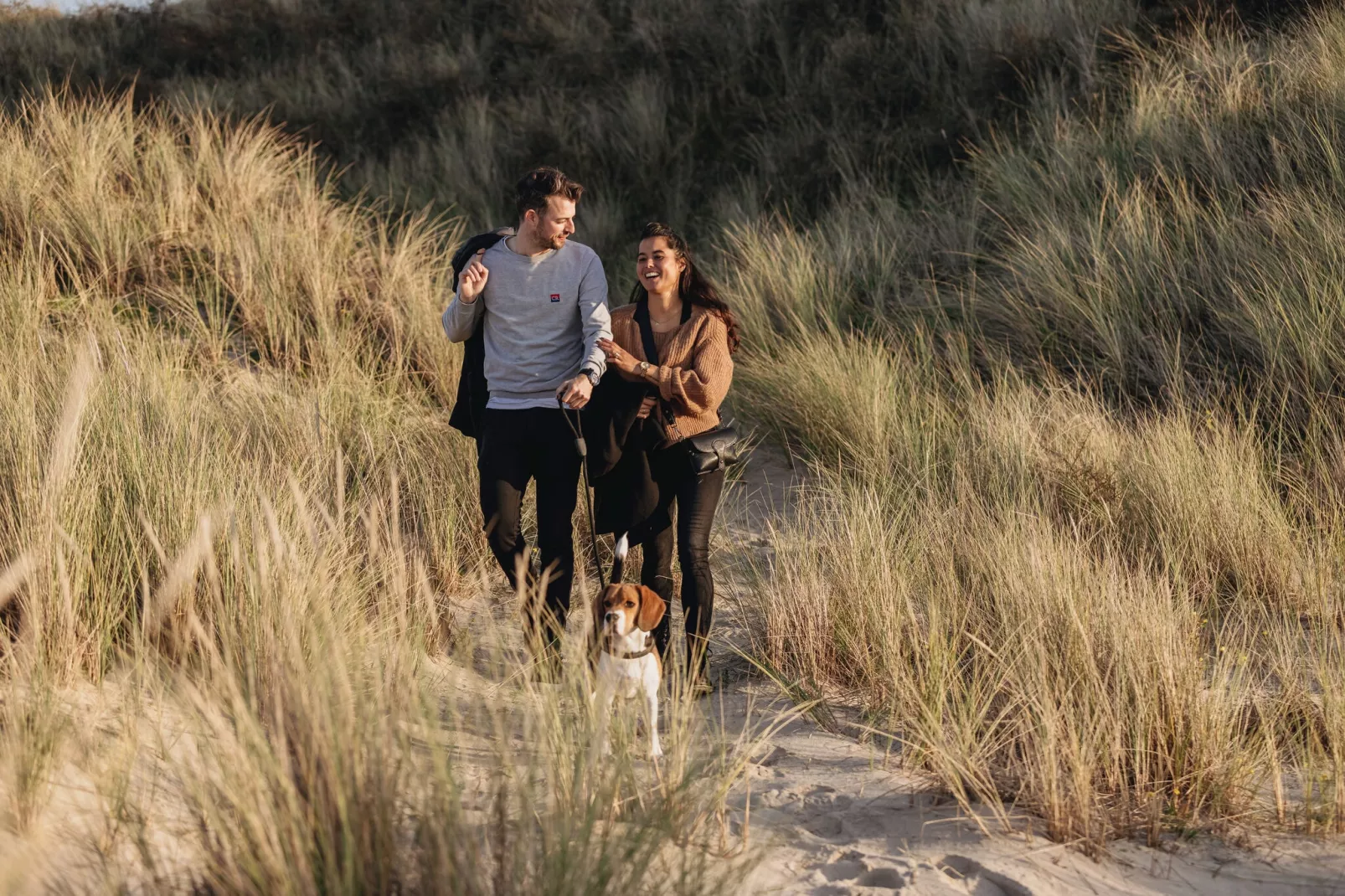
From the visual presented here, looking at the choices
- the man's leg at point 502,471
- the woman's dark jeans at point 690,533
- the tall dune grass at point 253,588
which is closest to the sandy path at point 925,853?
the tall dune grass at point 253,588

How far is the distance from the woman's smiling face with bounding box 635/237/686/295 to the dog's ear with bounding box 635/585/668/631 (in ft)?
3.91

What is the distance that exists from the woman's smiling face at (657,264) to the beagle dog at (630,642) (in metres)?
1.18

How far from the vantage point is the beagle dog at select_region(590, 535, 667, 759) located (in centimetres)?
343

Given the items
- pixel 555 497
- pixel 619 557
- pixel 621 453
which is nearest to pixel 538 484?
pixel 555 497

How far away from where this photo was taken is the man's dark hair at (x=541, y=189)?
4.16 metres

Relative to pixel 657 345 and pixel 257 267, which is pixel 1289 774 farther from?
pixel 257 267

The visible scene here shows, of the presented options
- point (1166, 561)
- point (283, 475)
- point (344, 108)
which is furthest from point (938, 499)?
point (344, 108)

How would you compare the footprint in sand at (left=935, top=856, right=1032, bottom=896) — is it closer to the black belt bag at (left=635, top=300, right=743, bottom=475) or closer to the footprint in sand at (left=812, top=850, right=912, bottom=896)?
the footprint in sand at (left=812, top=850, right=912, bottom=896)

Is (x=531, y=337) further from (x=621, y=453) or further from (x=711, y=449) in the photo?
(x=711, y=449)

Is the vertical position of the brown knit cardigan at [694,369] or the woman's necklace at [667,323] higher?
the woman's necklace at [667,323]

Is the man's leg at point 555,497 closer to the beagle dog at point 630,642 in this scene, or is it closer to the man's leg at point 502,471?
the man's leg at point 502,471

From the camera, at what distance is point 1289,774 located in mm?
3449

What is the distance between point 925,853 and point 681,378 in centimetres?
187

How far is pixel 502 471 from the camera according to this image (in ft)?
14.0
